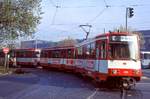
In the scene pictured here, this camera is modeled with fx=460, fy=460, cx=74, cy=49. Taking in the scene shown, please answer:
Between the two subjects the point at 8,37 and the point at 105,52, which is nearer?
the point at 105,52

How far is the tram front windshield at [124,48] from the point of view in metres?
24.0

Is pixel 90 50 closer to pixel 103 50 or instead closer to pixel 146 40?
pixel 103 50

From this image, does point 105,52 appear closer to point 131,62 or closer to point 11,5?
point 131,62

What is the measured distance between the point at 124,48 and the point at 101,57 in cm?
164

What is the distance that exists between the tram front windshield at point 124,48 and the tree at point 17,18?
2648 centimetres

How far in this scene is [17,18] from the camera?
50.3m

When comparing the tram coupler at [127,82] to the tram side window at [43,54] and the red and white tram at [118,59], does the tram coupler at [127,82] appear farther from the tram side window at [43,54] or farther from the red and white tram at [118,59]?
the tram side window at [43,54]

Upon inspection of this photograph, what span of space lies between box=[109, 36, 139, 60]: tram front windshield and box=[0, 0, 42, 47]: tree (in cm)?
2648

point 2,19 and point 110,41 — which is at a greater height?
point 2,19

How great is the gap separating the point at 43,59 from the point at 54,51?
23.0ft

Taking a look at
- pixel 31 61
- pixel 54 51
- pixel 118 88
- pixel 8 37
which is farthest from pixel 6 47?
pixel 118 88

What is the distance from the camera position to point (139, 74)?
79.2 ft

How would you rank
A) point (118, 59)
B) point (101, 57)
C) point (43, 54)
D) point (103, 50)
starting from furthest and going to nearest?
point (43, 54) → point (101, 57) → point (103, 50) → point (118, 59)

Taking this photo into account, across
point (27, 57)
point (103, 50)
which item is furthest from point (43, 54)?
point (103, 50)
